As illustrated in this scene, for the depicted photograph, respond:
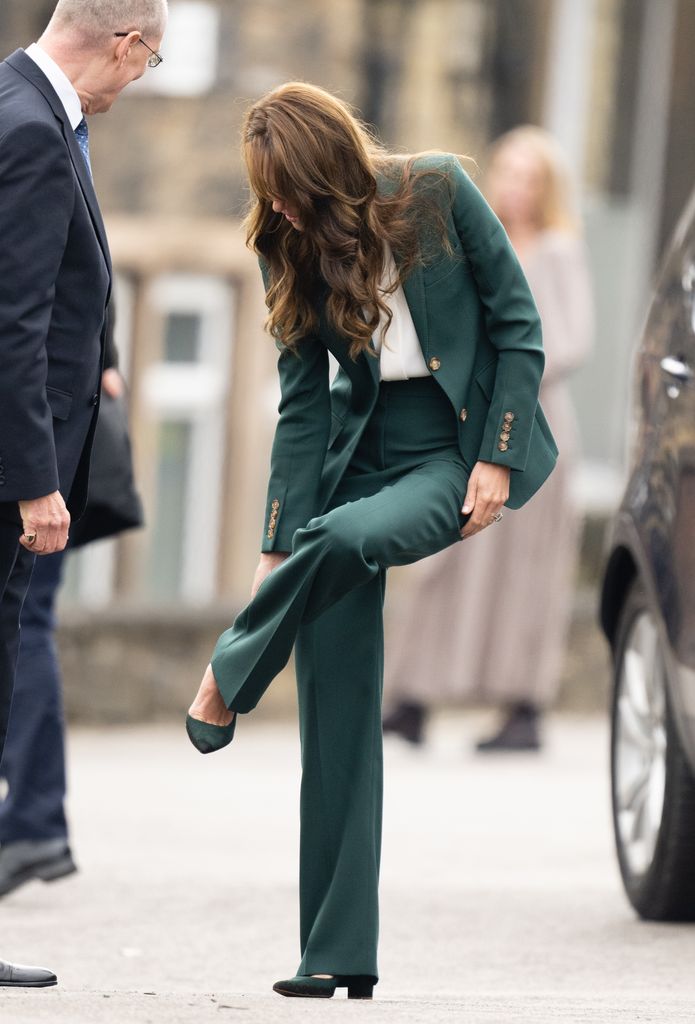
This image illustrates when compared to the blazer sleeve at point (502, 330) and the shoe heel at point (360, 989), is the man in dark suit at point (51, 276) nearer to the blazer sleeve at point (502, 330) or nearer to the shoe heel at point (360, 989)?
the shoe heel at point (360, 989)

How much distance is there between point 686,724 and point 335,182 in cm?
161

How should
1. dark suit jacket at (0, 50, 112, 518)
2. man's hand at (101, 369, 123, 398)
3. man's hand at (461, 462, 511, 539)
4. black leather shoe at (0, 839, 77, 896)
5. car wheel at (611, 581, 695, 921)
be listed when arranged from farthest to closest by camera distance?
man's hand at (101, 369, 123, 398), black leather shoe at (0, 839, 77, 896), car wheel at (611, 581, 695, 921), man's hand at (461, 462, 511, 539), dark suit jacket at (0, 50, 112, 518)

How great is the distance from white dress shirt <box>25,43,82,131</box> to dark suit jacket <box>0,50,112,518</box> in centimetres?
3

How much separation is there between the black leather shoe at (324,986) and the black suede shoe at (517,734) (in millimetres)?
5135

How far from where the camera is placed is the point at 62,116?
4566 millimetres

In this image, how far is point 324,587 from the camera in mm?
4715

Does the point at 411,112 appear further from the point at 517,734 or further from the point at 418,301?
the point at 418,301

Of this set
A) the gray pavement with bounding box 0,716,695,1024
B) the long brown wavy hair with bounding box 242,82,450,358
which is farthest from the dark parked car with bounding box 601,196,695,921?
the long brown wavy hair with bounding box 242,82,450,358

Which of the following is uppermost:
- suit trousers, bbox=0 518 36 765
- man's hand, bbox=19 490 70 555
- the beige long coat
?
man's hand, bbox=19 490 70 555

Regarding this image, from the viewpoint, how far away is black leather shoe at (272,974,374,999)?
477 centimetres

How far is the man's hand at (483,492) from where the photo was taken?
4793 millimetres

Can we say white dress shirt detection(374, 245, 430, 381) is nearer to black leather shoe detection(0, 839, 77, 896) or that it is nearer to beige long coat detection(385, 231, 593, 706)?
black leather shoe detection(0, 839, 77, 896)

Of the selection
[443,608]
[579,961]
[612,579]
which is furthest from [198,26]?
[579,961]

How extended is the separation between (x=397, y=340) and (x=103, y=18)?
0.81m
